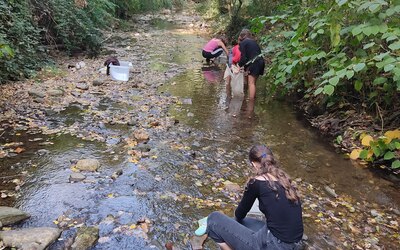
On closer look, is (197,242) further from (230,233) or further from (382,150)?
(382,150)

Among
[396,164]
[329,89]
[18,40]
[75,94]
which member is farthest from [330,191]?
[18,40]

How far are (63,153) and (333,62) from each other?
14.5 feet

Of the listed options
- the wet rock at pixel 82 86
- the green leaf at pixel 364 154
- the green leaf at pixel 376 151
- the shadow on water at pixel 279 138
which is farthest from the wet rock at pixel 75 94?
the green leaf at pixel 376 151

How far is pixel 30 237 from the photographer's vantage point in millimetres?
3375

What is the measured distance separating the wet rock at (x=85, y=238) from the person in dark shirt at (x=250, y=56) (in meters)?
5.28

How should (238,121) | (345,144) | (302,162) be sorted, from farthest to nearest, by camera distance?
(238,121)
(345,144)
(302,162)

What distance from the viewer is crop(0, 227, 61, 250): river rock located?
10.8 ft

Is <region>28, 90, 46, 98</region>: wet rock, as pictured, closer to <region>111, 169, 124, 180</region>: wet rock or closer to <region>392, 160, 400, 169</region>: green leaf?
<region>111, 169, 124, 180</region>: wet rock

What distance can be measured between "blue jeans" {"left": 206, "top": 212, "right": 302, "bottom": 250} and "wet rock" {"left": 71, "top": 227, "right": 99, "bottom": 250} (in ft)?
3.64

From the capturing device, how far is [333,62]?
588 cm

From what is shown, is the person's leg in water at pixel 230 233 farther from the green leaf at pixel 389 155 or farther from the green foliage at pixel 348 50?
the green leaf at pixel 389 155

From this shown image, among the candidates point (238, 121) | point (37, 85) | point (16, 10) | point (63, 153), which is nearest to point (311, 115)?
point (238, 121)

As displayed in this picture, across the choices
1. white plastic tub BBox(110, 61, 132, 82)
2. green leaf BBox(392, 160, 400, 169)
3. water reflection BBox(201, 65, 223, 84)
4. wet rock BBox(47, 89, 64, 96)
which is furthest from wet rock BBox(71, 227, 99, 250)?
water reflection BBox(201, 65, 223, 84)

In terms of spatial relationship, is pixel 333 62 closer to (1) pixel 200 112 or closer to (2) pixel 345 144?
(2) pixel 345 144
